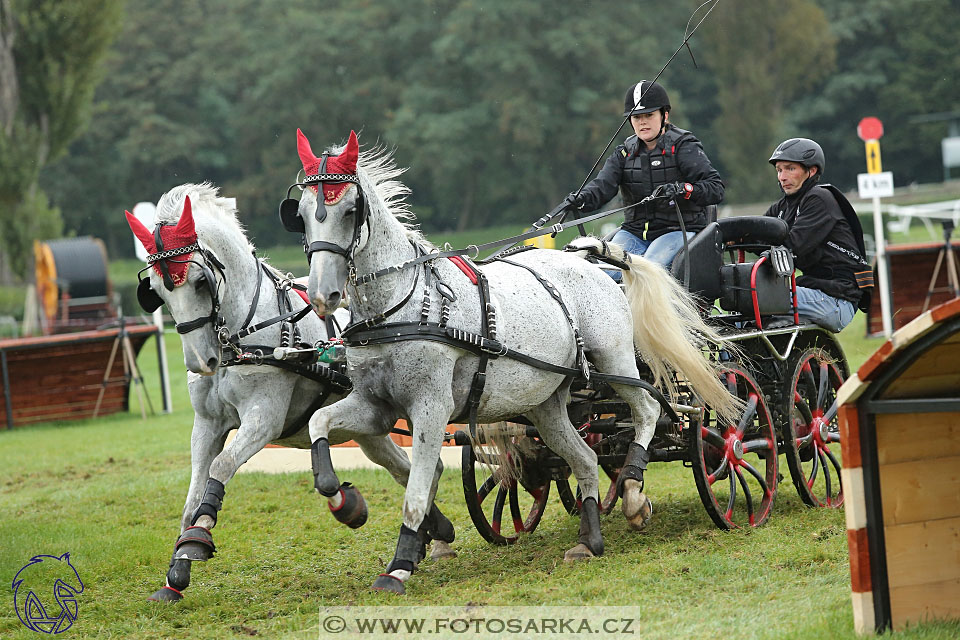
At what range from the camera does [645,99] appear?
21.4ft

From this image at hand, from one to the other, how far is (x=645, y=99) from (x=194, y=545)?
11.8ft

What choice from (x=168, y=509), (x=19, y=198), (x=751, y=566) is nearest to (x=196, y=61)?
(x=19, y=198)

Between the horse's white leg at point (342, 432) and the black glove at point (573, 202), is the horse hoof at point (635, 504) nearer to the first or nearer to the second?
the horse's white leg at point (342, 432)

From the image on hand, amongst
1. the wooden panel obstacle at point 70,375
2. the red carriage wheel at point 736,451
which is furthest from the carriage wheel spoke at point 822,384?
the wooden panel obstacle at point 70,375

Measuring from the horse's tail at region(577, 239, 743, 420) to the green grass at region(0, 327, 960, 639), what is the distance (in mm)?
805

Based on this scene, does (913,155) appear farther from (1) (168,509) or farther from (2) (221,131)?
(1) (168,509)

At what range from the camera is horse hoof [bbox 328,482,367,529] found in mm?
5008

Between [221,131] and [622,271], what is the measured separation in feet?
129

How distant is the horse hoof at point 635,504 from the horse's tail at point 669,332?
2.26ft

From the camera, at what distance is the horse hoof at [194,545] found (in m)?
4.95

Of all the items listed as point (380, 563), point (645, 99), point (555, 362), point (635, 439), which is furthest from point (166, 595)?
point (645, 99)

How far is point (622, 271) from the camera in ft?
20.6

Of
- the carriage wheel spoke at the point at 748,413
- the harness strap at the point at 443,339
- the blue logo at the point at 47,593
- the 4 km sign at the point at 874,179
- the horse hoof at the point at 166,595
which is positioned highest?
the 4 km sign at the point at 874,179

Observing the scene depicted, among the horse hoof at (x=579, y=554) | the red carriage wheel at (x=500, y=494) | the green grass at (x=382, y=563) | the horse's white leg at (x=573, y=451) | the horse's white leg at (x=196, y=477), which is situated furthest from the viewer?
the red carriage wheel at (x=500, y=494)
